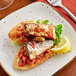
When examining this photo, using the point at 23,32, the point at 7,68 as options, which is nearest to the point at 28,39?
the point at 23,32

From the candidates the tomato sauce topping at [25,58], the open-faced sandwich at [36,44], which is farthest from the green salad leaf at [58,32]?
the tomato sauce topping at [25,58]

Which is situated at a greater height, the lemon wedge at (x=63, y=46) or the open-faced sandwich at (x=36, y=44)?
the open-faced sandwich at (x=36, y=44)

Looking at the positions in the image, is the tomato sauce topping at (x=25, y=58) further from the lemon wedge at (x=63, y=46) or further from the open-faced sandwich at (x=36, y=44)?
the lemon wedge at (x=63, y=46)

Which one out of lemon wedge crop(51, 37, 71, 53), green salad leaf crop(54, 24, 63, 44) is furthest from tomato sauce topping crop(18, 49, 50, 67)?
green salad leaf crop(54, 24, 63, 44)

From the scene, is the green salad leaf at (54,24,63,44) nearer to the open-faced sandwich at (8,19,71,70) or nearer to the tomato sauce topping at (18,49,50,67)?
the open-faced sandwich at (8,19,71,70)

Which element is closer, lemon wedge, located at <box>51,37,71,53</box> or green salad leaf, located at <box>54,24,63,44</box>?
lemon wedge, located at <box>51,37,71,53</box>

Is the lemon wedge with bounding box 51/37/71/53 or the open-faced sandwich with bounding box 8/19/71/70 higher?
the open-faced sandwich with bounding box 8/19/71/70

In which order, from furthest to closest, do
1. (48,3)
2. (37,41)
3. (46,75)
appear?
(48,3), (37,41), (46,75)

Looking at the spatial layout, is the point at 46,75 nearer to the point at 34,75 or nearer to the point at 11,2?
the point at 34,75

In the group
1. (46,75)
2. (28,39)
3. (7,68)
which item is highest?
(28,39)
